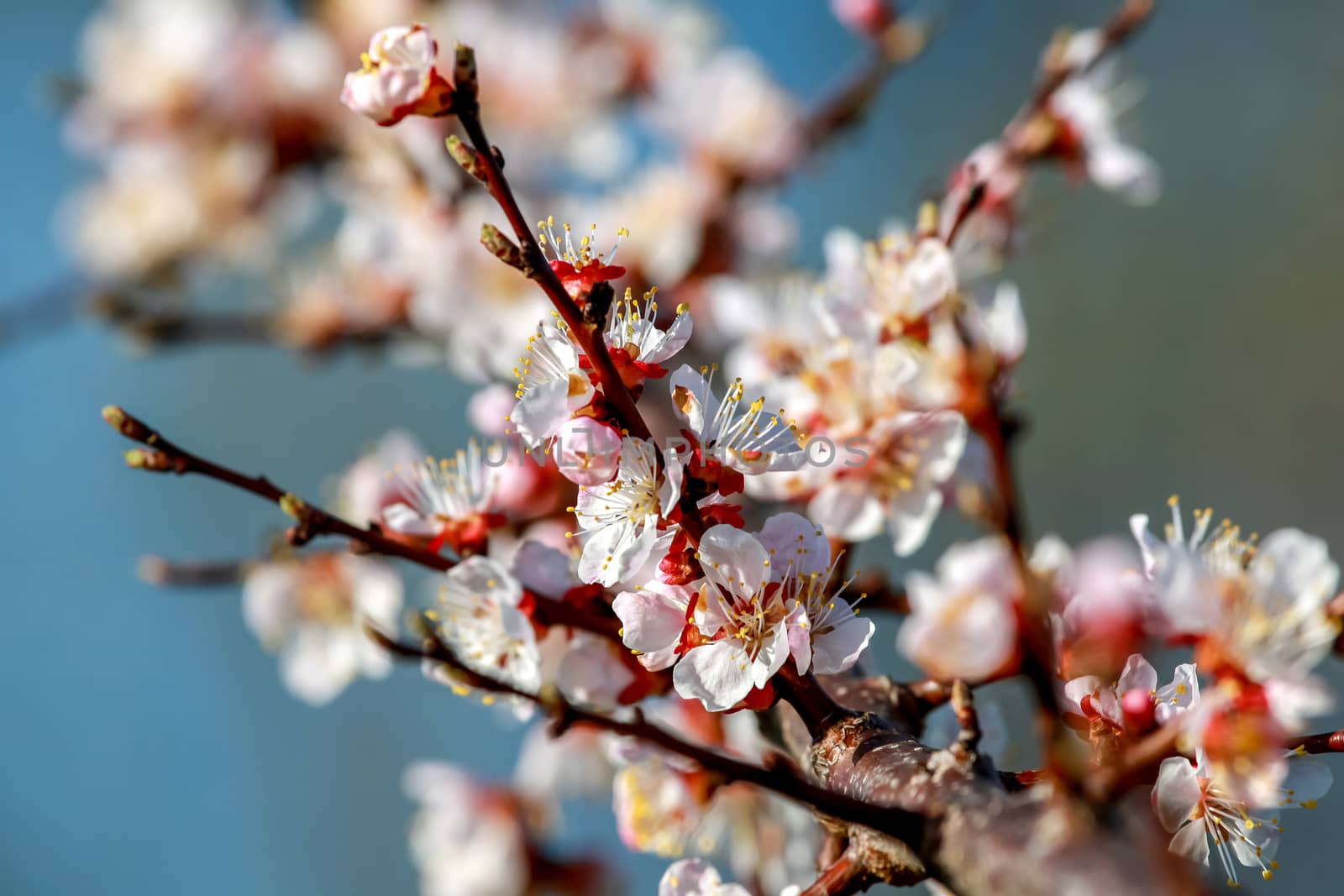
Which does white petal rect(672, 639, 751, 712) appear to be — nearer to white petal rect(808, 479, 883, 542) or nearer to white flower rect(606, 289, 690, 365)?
white flower rect(606, 289, 690, 365)

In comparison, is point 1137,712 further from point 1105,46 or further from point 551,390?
point 1105,46

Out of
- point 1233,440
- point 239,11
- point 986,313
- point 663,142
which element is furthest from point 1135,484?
point 239,11

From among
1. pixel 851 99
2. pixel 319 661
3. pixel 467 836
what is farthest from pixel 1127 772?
pixel 851 99

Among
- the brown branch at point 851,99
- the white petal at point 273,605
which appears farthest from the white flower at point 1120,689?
the brown branch at point 851,99

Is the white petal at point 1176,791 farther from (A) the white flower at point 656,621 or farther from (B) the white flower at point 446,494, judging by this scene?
(B) the white flower at point 446,494

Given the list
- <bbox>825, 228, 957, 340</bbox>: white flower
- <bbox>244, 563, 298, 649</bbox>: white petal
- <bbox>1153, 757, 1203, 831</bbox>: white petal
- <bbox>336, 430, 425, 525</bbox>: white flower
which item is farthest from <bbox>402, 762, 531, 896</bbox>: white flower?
<bbox>1153, 757, 1203, 831</bbox>: white petal
